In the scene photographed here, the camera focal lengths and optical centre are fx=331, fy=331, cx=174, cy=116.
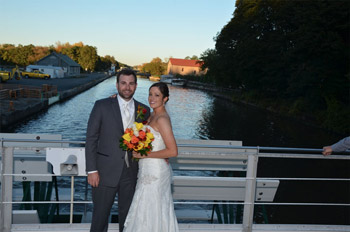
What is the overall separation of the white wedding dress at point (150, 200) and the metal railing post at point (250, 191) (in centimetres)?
107

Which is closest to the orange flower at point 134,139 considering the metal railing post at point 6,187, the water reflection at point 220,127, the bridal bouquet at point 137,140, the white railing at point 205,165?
the bridal bouquet at point 137,140

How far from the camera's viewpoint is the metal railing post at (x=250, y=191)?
4.05 metres

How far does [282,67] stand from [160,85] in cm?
3727

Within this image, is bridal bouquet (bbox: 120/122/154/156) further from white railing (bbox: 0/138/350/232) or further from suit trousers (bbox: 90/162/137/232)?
white railing (bbox: 0/138/350/232)

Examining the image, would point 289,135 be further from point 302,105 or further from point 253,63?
point 253,63

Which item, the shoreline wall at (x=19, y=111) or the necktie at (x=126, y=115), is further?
the shoreline wall at (x=19, y=111)

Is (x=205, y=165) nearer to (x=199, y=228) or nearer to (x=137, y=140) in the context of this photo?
(x=199, y=228)

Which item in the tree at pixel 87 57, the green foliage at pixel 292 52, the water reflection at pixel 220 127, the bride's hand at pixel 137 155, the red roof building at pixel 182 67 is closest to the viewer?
the bride's hand at pixel 137 155

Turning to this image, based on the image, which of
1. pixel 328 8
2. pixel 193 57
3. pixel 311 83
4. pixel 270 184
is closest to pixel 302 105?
pixel 311 83

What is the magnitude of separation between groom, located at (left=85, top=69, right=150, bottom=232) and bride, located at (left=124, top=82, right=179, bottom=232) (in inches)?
5.8

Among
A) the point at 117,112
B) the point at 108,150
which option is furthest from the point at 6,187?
the point at 117,112

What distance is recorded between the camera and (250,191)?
417 centimetres

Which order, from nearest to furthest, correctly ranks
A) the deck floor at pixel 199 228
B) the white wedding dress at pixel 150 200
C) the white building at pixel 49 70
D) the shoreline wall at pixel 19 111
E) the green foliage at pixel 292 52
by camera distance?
the white wedding dress at pixel 150 200
the deck floor at pixel 199 228
the shoreline wall at pixel 19 111
the green foliage at pixel 292 52
the white building at pixel 49 70

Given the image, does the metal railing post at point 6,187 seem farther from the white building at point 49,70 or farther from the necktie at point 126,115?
the white building at point 49,70
